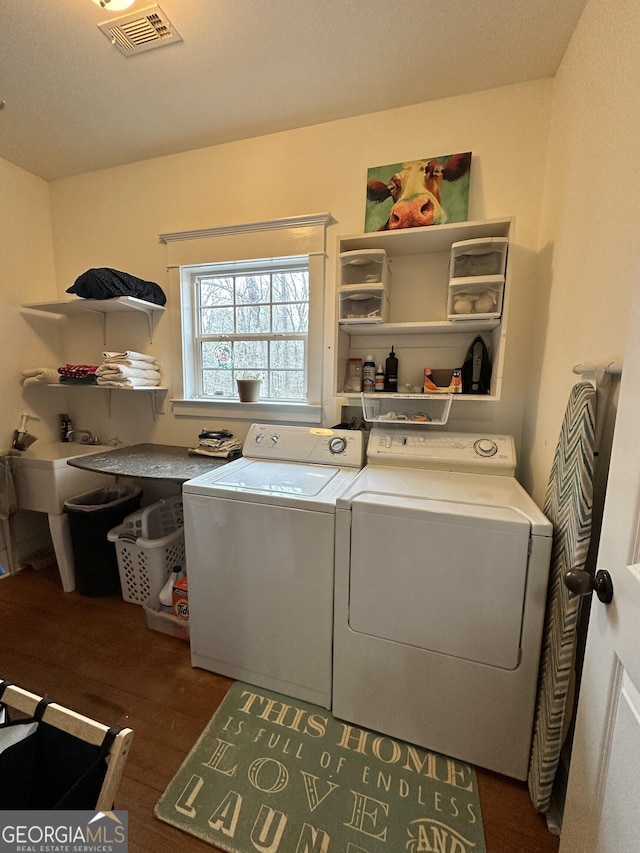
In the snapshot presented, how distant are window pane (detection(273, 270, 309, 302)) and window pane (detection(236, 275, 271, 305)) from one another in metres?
0.06

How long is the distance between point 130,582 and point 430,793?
5.96 ft

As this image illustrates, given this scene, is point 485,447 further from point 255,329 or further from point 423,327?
point 255,329

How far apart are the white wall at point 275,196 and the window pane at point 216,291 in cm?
22

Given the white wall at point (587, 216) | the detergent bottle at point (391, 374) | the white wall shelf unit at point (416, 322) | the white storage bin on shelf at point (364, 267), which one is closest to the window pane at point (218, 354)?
the white wall shelf unit at point (416, 322)

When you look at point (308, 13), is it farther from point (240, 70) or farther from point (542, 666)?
point (542, 666)

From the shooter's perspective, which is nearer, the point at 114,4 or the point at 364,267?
the point at 114,4

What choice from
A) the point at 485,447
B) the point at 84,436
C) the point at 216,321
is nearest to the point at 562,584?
the point at 485,447

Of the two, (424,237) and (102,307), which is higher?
(424,237)

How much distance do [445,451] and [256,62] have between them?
197 cm

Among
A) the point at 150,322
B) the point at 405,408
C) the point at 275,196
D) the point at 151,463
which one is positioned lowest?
the point at 151,463

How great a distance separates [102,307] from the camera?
240 cm

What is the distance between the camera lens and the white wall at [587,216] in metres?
0.96

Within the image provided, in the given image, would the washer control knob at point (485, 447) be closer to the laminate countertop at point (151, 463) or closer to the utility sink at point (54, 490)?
the laminate countertop at point (151, 463)

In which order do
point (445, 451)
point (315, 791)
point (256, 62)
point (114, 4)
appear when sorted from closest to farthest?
point (315, 791), point (114, 4), point (256, 62), point (445, 451)
